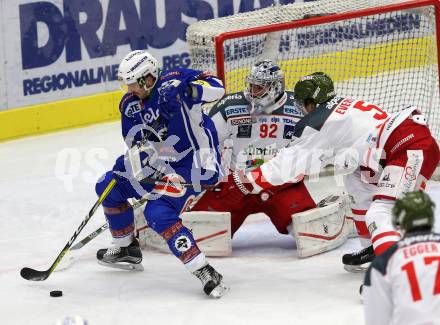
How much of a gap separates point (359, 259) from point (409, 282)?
216 cm

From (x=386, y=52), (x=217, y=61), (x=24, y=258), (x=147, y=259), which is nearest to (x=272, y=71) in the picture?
(x=217, y=61)

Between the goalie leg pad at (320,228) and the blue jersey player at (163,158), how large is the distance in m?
0.50

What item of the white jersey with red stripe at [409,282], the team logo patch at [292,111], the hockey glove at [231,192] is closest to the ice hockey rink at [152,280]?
the hockey glove at [231,192]

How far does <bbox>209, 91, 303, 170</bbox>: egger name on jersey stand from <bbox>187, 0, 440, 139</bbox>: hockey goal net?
0.50 metres

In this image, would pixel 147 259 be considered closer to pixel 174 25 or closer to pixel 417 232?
pixel 417 232

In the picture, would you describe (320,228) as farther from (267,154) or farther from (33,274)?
(33,274)

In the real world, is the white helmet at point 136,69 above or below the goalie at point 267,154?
above

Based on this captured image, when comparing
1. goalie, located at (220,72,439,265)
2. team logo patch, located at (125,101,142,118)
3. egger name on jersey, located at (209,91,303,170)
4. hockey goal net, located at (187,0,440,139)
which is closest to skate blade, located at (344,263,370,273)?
goalie, located at (220,72,439,265)

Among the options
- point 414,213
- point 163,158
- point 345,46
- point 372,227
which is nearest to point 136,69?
point 163,158

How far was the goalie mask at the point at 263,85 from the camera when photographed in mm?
5980

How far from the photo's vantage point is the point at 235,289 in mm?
5383

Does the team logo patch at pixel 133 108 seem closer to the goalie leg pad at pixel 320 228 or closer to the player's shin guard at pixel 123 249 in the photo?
the player's shin guard at pixel 123 249

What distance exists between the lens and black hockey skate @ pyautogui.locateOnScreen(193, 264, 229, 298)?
5.20 m

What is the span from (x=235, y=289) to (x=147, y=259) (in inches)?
28.6
